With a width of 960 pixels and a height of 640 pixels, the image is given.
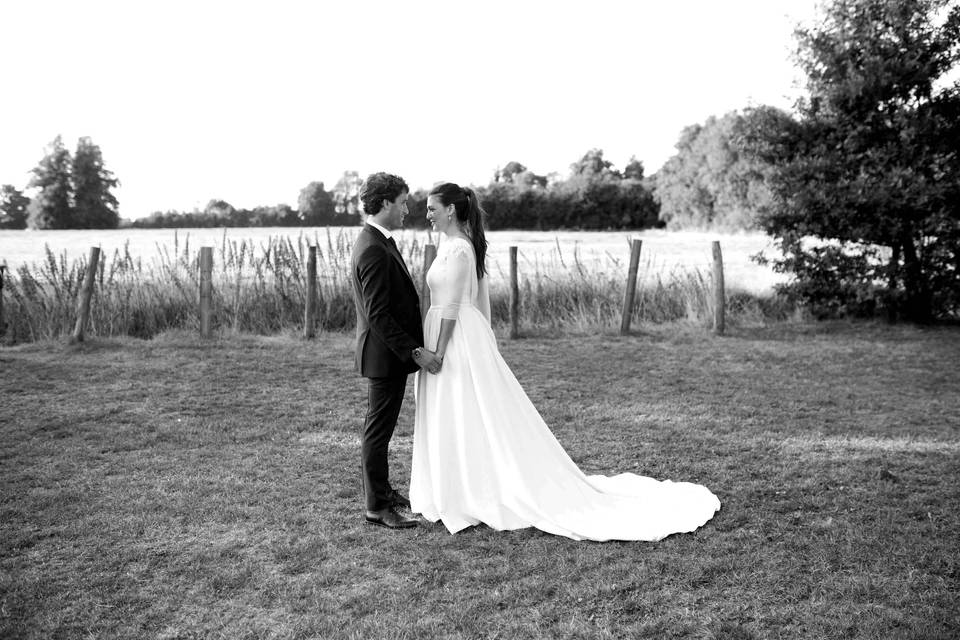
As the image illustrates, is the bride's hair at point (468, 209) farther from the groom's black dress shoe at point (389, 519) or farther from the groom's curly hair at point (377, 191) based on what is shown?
the groom's black dress shoe at point (389, 519)

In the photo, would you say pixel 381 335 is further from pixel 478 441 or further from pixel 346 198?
pixel 346 198

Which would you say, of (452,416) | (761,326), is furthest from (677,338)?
(452,416)

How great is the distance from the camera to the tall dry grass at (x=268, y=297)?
12312 mm

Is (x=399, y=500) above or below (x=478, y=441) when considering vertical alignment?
below

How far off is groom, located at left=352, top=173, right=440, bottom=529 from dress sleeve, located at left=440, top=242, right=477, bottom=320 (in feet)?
0.68

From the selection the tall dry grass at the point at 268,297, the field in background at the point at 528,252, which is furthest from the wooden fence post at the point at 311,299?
the field in background at the point at 528,252

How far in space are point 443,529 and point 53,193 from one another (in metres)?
42.0

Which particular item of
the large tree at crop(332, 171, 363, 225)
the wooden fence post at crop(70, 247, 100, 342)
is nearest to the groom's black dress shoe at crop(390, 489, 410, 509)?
the wooden fence post at crop(70, 247, 100, 342)

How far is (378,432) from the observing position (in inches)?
182

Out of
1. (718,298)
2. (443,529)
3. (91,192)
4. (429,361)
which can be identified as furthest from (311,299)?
(91,192)

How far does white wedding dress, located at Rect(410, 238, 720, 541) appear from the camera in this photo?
456 cm

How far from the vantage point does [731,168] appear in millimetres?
53438

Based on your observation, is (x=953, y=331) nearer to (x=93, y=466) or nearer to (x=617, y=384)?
(x=617, y=384)

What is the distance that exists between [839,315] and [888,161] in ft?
9.24
